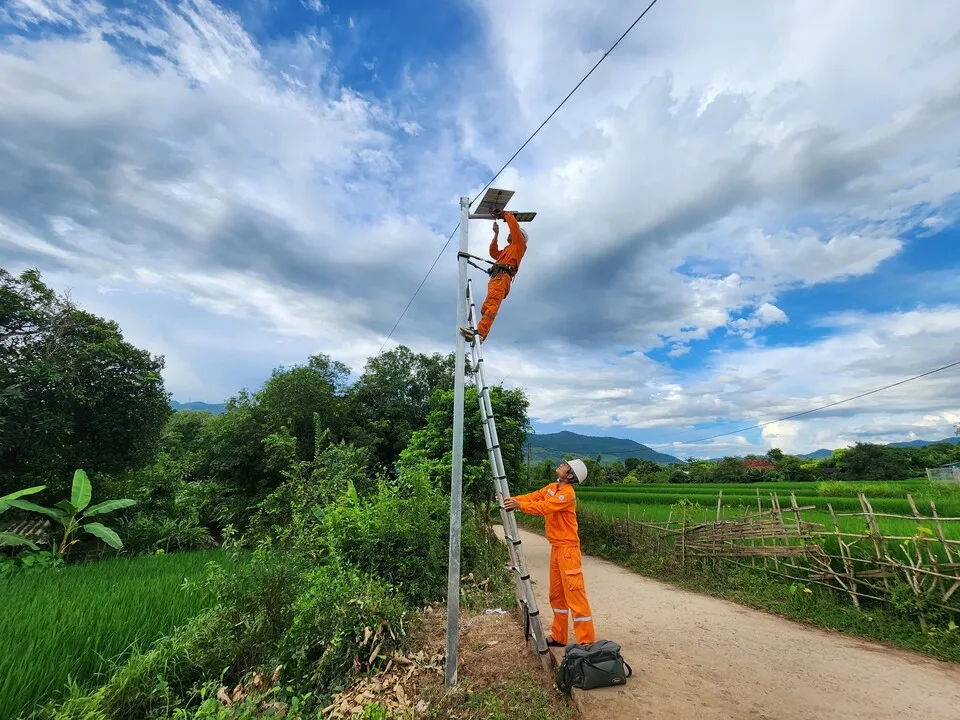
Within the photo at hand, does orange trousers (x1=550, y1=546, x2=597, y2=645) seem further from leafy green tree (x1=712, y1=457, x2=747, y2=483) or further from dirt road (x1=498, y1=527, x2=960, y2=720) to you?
leafy green tree (x1=712, y1=457, x2=747, y2=483)

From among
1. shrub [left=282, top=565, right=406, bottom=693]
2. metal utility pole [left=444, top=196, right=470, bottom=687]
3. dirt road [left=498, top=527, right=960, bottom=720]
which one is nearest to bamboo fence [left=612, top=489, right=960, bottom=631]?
dirt road [left=498, top=527, right=960, bottom=720]

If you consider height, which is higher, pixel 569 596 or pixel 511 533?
pixel 511 533

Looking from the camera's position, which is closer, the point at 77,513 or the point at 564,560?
the point at 564,560

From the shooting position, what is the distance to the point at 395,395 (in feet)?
84.7

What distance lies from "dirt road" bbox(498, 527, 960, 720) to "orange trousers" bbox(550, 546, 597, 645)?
576 mm

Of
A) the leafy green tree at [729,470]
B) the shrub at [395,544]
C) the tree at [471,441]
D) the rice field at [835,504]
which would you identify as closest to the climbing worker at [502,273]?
the shrub at [395,544]

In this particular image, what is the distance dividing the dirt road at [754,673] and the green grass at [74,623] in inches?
204

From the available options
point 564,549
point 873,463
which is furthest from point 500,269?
point 873,463

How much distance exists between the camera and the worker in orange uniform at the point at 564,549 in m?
4.69

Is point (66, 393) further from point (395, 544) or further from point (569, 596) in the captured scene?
point (569, 596)

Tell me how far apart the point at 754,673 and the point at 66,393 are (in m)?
15.5

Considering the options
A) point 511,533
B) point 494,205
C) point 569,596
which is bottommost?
point 569,596

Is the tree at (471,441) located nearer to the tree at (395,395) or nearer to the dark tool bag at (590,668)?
the dark tool bag at (590,668)

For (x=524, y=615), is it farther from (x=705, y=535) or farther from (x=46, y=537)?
(x=46, y=537)
